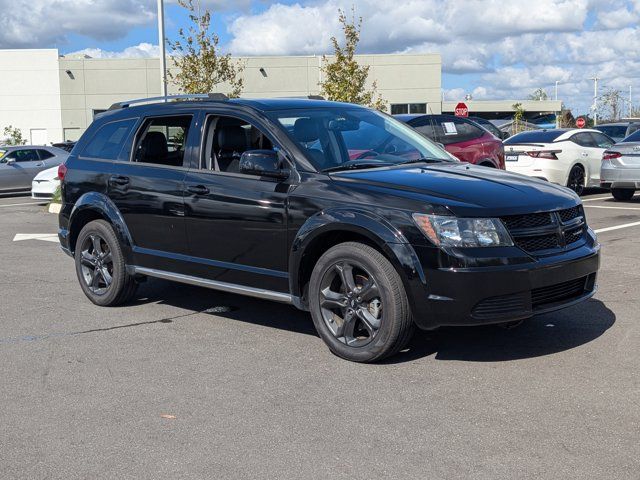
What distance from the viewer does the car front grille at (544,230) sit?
5246 mm

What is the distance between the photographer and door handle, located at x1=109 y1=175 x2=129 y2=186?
7113mm

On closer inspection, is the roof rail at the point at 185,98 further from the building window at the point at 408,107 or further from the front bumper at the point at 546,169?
the building window at the point at 408,107

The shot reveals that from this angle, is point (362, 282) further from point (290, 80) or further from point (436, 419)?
point (290, 80)

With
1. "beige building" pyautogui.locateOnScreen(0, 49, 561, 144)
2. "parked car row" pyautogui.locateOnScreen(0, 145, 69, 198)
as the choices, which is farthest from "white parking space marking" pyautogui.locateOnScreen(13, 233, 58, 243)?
"beige building" pyautogui.locateOnScreen(0, 49, 561, 144)

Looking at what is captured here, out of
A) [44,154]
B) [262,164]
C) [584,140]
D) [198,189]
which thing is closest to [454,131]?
[584,140]

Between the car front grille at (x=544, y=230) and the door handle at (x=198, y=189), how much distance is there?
92.4 inches

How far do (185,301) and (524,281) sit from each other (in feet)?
11.9

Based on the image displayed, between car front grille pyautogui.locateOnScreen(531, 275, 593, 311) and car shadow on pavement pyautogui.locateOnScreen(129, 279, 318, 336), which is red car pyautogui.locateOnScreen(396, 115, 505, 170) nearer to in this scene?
car shadow on pavement pyautogui.locateOnScreen(129, 279, 318, 336)

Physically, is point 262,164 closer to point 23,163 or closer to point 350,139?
point 350,139

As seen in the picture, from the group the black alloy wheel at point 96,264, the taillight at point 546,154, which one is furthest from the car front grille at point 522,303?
the taillight at point 546,154

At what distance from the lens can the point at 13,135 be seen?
5028 cm

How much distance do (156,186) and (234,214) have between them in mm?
983

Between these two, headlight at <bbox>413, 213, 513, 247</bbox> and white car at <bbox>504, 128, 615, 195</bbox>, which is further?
white car at <bbox>504, 128, 615, 195</bbox>

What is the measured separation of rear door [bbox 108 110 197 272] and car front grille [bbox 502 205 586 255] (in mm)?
2667
